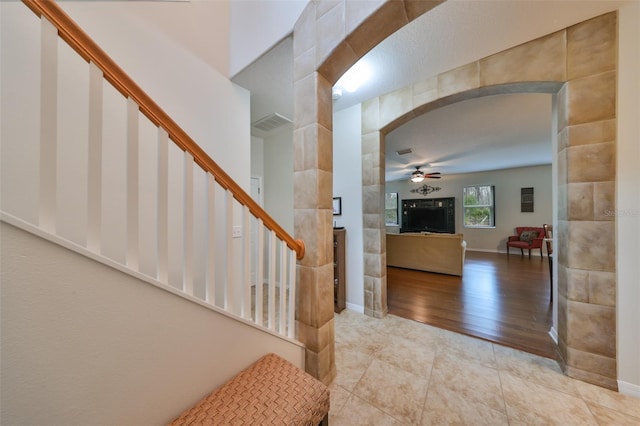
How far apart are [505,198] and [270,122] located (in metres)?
7.27

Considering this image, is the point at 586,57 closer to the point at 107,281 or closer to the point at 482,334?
the point at 482,334

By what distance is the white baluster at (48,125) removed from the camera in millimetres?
676

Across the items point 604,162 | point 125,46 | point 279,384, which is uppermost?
point 125,46

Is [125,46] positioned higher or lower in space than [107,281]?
higher

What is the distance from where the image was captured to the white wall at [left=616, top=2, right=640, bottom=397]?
56.6 inches

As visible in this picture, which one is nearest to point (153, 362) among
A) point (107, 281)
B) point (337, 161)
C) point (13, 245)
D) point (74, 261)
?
point (107, 281)

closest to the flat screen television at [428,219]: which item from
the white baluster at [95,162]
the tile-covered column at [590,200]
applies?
the tile-covered column at [590,200]

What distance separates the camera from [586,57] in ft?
5.14

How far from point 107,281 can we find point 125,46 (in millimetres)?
1904

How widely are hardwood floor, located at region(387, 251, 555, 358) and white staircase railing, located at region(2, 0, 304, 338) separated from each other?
201 centimetres

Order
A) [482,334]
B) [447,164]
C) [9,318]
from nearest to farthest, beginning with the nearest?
[9,318], [482,334], [447,164]

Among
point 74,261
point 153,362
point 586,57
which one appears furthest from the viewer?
point 586,57

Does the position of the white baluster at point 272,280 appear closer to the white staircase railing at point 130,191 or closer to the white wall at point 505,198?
the white staircase railing at point 130,191

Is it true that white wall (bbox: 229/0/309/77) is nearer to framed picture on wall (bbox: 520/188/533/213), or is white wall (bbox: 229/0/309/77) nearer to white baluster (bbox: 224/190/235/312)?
white baluster (bbox: 224/190/235/312)
